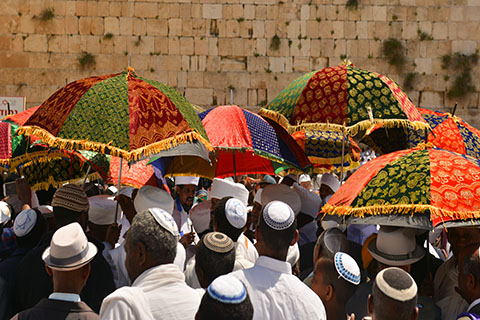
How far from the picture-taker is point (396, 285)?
7.83 feet

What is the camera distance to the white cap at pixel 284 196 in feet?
15.1

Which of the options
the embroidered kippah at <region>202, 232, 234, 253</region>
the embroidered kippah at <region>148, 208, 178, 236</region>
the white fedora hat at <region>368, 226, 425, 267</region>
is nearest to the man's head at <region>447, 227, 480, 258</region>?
the white fedora hat at <region>368, 226, 425, 267</region>

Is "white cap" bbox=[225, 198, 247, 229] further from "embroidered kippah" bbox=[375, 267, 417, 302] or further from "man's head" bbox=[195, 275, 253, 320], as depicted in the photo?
"man's head" bbox=[195, 275, 253, 320]

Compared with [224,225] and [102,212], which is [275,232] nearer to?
[224,225]

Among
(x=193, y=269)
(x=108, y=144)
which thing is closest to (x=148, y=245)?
(x=193, y=269)

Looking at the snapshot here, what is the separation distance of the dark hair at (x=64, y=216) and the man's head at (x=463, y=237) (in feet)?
7.49

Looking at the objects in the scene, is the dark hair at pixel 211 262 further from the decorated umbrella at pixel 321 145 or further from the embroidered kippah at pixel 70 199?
the decorated umbrella at pixel 321 145

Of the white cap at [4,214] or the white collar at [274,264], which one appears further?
the white cap at [4,214]

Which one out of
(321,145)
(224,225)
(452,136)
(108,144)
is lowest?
(224,225)

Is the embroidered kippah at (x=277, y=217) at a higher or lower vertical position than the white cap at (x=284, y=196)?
higher

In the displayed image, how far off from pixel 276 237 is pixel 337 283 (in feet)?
1.37

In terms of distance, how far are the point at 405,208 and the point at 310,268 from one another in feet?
3.29

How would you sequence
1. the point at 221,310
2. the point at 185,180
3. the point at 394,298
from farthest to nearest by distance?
the point at 185,180 < the point at 394,298 < the point at 221,310

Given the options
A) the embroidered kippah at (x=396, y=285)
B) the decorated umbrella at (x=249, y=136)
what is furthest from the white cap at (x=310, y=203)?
the embroidered kippah at (x=396, y=285)
